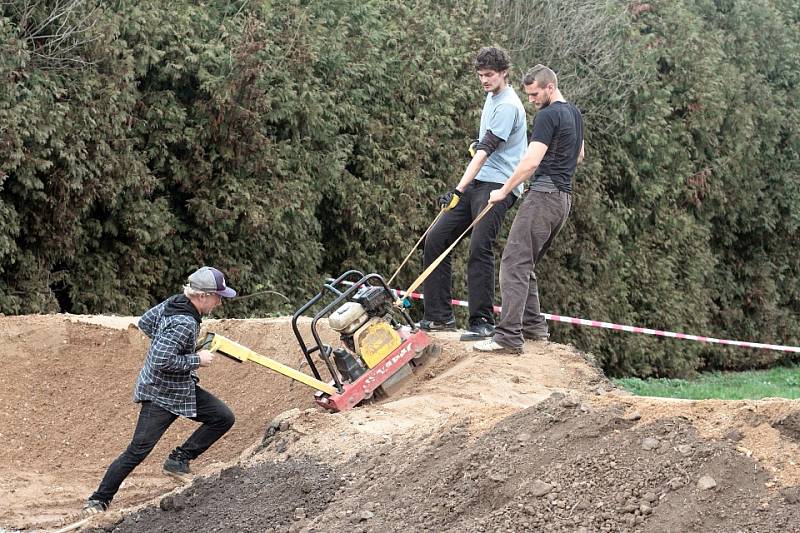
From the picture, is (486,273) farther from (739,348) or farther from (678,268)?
(739,348)

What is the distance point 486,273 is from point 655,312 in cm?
912

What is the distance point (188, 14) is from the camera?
1126 centimetres

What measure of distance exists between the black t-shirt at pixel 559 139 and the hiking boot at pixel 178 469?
11.5 feet

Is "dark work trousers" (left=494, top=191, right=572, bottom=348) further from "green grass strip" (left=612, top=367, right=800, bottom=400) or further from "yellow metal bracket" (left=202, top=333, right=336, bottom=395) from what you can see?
"green grass strip" (left=612, top=367, right=800, bottom=400)

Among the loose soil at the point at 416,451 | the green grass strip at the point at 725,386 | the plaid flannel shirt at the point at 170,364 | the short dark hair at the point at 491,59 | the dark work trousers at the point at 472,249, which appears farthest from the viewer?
the green grass strip at the point at 725,386

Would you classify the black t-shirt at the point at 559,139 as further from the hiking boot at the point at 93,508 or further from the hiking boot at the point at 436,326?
the hiking boot at the point at 93,508

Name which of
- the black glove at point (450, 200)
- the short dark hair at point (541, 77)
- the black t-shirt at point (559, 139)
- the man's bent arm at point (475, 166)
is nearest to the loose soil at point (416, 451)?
the black glove at point (450, 200)

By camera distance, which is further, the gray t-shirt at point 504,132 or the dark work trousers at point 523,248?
the gray t-shirt at point 504,132

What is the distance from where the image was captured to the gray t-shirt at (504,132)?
889cm

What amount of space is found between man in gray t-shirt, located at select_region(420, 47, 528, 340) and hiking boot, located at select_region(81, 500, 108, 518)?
3601mm

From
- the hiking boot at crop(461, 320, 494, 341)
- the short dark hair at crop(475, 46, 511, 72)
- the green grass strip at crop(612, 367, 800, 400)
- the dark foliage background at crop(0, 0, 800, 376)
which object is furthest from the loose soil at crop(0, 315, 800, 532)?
the green grass strip at crop(612, 367, 800, 400)

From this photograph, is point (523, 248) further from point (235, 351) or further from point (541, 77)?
point (235, 351)

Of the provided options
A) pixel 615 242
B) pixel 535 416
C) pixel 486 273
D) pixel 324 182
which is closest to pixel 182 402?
pixel 535 416

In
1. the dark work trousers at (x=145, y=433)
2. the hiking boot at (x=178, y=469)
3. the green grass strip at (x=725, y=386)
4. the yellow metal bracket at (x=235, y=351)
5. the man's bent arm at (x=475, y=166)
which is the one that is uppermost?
the man's bent arm at (x=475, y=166)
